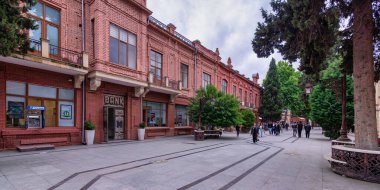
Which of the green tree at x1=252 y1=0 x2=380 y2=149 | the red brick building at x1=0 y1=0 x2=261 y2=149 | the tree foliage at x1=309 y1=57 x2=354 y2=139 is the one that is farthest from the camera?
the tree foliage at x1=309 y1=57 x2=354 y2=139

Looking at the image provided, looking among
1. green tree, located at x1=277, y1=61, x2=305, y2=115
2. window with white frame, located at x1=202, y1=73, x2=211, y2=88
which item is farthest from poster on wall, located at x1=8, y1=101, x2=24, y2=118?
green tree, located at x1=277, y1=61, x2=305, y2=115

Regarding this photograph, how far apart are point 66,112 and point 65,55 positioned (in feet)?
10.3

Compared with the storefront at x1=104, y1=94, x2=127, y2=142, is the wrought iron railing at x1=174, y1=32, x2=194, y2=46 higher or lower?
higher

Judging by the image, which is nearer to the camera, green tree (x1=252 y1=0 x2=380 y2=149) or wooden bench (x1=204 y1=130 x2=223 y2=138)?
green tree (x1=252 y1=0 x2=380 y2=149)

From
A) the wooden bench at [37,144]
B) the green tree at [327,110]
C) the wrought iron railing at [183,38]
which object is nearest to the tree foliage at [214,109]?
the wrought iron railing at [183,38]

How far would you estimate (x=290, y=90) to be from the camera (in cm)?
4822

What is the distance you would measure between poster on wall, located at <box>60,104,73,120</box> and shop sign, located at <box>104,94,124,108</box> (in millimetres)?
2322

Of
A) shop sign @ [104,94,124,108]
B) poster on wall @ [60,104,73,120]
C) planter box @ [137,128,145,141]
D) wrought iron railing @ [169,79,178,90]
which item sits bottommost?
planter box @ [137,128,145,141]

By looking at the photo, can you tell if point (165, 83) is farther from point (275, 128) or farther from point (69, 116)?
point (275, 128)

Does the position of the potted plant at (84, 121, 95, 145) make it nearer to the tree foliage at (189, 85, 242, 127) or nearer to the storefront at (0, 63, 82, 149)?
the storefront at (0, 63, 82, 149)

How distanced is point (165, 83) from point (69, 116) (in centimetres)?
807

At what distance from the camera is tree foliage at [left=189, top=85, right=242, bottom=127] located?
62.5ft

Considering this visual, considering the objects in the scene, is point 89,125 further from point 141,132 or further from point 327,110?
Answer: point 327,110

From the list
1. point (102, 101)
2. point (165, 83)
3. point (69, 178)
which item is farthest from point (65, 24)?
point (69, 178)
